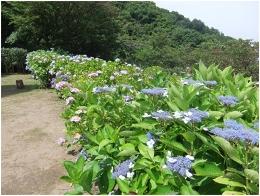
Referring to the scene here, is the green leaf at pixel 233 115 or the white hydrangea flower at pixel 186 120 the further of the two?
the green leaf at pixel 233 115

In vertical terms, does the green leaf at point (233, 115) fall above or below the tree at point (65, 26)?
below

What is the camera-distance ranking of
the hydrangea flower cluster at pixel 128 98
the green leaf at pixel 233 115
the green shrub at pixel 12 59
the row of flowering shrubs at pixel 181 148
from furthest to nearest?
the green shrub at pixel 12 59
the hydrangea flower cluster at pixel 128 98
the green leaf at pixel 233 115
the row of flowering shrubs at pixel 181 148

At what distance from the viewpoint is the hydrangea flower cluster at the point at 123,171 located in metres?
1.95

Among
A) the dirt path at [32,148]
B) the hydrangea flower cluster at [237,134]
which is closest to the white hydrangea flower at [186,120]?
the hydrangea flower cluster at [237,134]

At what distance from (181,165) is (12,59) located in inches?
684

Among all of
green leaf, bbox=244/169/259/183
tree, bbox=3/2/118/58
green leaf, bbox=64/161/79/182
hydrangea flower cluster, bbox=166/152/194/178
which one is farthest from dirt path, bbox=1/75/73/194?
tree, bbox=3/2/118/58

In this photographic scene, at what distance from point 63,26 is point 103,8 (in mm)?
2027

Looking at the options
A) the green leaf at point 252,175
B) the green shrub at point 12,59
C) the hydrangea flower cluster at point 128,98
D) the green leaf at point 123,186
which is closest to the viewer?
the green leaf at point 252,175

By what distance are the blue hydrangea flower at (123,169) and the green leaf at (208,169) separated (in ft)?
1.12

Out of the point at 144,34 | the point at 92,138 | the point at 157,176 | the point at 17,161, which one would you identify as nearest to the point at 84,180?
the point at 157,176

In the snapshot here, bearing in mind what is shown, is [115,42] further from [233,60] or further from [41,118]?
[41,118]

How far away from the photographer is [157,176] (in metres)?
1.92

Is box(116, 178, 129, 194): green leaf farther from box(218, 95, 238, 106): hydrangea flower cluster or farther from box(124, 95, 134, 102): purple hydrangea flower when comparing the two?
box(124, 95, 134, 102): purple hydrangea flower

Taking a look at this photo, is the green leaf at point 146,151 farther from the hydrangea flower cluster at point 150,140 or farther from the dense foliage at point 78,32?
the dense foliage at point 78,32
